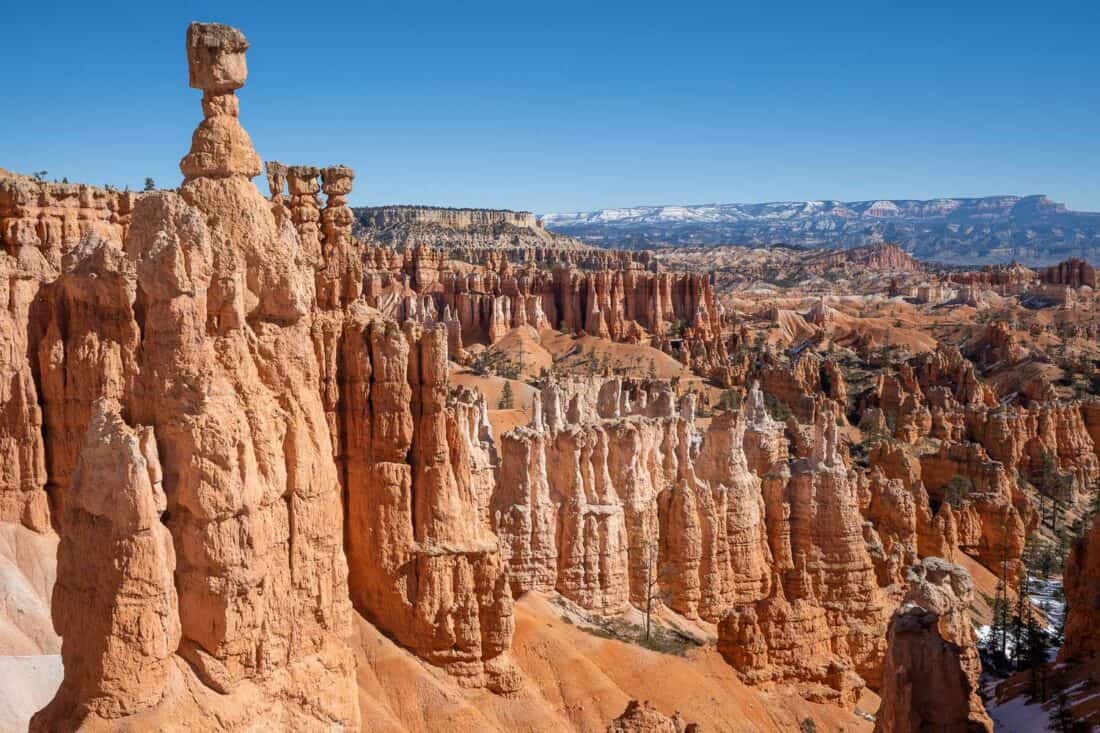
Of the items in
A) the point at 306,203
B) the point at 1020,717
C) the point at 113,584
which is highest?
the point at 306,203

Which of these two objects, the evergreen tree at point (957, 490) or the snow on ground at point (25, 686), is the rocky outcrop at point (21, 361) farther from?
the evergreen tree at point (957, 490)

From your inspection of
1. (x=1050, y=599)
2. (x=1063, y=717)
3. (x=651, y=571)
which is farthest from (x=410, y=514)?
(x=1050, y=599)

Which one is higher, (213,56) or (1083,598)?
(213,56)

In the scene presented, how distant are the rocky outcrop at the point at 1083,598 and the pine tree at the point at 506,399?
42.1 m

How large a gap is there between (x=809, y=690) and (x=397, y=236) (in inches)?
6532

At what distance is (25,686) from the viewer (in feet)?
59.6

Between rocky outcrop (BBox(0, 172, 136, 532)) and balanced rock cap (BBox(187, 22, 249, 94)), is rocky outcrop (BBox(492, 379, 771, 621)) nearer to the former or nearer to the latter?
rocky outcrop (BBox(0, 172, 136, 532))

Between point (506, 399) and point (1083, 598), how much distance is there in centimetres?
4396

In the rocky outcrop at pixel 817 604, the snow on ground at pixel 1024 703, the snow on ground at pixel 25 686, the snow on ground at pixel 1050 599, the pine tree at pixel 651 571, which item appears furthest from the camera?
the snow on ground at pixel 1050 599

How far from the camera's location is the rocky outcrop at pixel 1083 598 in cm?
2905

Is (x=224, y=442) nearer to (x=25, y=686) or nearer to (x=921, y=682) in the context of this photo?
(x=25, y=686)

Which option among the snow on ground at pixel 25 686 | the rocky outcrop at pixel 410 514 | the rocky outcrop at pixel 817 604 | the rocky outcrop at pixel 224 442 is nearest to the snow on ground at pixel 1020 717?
the rocky outcrop at pixel 817 604

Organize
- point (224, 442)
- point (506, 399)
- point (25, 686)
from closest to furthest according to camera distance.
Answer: point (224, 442) → point (25, 686) → point (506, 399)

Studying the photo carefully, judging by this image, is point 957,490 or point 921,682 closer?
point 921,682
